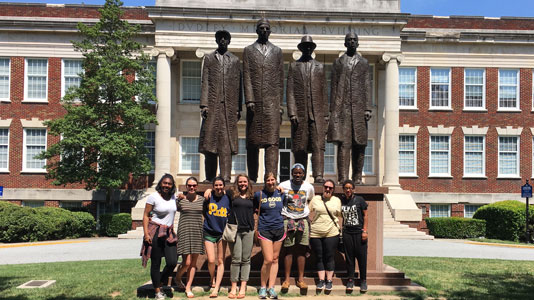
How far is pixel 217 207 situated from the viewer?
28.8 ft

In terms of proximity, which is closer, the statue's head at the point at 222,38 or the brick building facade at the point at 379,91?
the statue's head at the point at 222,38

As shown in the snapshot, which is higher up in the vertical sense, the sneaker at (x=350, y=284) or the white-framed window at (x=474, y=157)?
the white-framed window at (x=474, y=157)

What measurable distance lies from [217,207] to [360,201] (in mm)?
2493

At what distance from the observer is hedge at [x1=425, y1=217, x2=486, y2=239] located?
2580 centimetres

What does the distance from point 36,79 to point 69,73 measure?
1.87m

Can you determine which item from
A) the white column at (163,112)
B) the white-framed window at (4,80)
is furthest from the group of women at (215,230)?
the white-framed window at (4,80)

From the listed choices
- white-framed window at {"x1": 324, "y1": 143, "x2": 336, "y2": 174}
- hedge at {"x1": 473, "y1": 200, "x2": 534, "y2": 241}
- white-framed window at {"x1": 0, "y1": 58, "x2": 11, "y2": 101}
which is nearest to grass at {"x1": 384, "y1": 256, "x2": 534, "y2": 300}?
hedge at {"x1": 473, "y1": 200, "x2": 534, "y2": 241}

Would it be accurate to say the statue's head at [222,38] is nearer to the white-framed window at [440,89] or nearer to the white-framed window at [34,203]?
the white-framed window at [34,203]

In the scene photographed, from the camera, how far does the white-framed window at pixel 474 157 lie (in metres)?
32.1

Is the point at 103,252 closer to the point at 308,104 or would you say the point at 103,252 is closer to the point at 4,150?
the point at 308,104

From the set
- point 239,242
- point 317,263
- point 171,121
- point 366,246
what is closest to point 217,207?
point 239,242

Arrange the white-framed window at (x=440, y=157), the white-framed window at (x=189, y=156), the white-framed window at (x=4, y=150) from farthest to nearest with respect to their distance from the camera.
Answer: the white-framed window at (x=440, y=157)
the white-framed window at (x=189, y=156)
the white-framed window at (x=4, y=150)

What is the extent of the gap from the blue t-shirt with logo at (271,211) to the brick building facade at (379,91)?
791 inches

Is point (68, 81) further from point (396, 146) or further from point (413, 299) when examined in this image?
point (413, 299)
